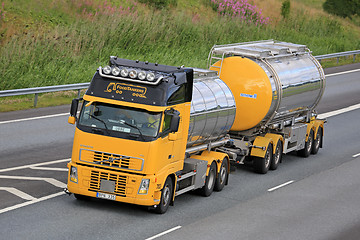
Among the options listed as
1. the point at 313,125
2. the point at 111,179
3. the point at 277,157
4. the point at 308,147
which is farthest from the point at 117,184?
the point at 313,125

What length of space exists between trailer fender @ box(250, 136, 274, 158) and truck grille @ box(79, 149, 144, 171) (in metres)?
7.25

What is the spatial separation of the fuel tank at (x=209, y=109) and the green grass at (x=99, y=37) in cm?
1051

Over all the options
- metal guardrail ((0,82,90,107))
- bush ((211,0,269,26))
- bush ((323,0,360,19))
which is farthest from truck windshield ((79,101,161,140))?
bush ((323,0,360,19))

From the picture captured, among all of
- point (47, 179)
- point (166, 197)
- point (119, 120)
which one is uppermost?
point (119, 120)

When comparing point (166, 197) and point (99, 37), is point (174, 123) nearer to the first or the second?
point (166, 197)

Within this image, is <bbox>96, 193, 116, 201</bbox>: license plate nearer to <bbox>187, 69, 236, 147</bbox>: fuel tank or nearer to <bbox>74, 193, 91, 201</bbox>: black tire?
<bbox>74, 193, 91, 201</bbox>: black tire

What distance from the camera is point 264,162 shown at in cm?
2319

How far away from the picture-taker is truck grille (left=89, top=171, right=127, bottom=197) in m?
16.7

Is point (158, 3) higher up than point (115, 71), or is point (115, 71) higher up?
point (115, 71)

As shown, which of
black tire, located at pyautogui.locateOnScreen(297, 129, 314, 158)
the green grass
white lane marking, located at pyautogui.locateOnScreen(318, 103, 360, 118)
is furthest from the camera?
white lane marking, located at pyautogui.locateOnScreen(318, 103, 360, 118)

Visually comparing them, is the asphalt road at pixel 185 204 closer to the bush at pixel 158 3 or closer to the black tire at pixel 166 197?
the black tire at pixel 166 197

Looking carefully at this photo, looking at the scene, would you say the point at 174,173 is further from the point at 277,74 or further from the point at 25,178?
the point at 277,74

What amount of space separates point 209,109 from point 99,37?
19179 millimetres

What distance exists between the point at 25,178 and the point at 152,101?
184 inches
